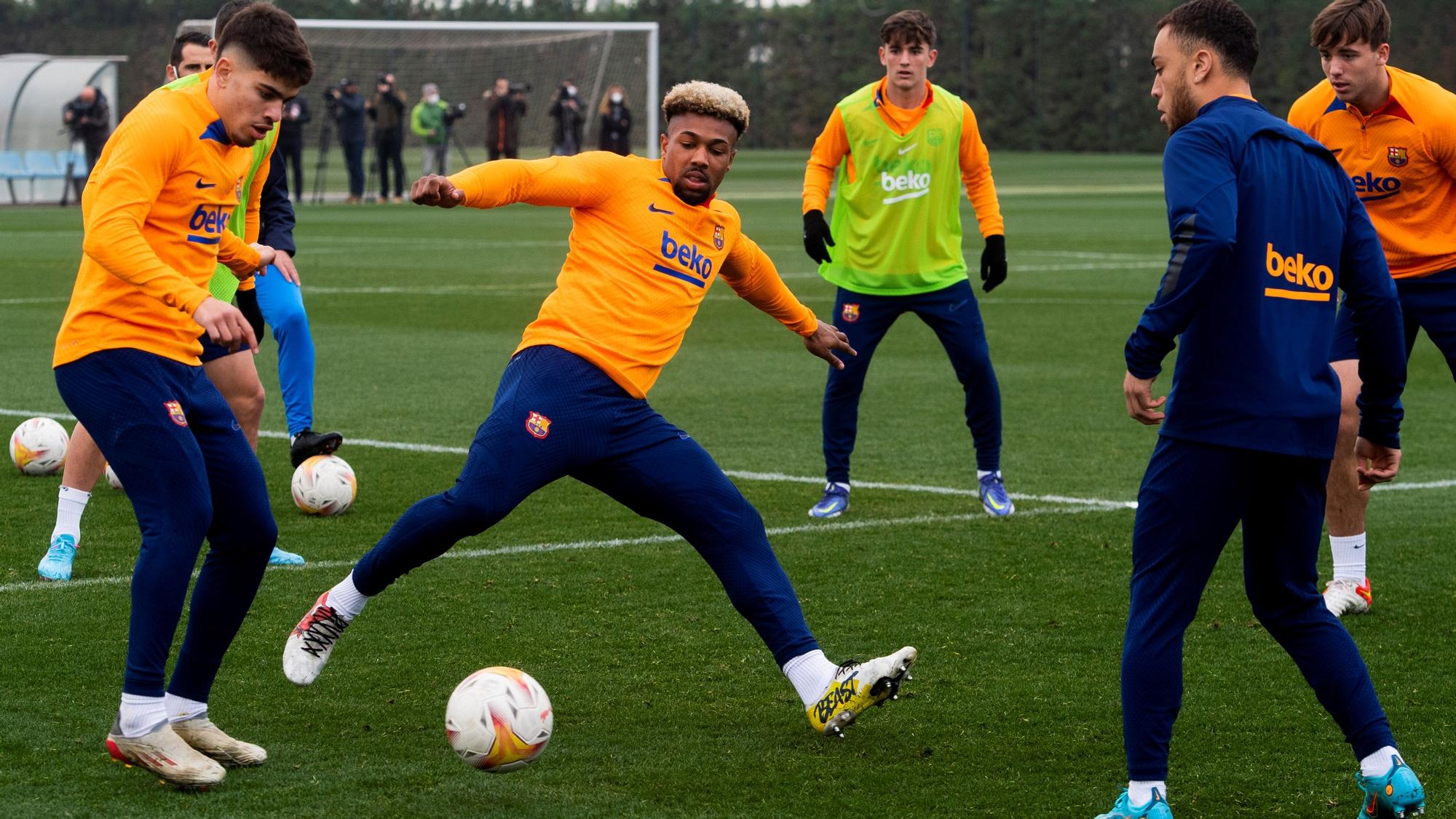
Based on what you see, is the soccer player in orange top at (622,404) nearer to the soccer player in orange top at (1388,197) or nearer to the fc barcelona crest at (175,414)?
the fc barcelona crest at (175,414)

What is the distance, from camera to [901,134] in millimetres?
8555

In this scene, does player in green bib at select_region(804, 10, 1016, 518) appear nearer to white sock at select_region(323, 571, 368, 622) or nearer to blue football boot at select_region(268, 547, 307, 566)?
blue football boot at select_region(268, 547, 307, 566)

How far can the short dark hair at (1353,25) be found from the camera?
20.1 feet

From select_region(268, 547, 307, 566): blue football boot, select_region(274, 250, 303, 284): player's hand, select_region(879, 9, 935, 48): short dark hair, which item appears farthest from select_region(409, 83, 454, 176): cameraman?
select_region(274, 250, 303, 284): player's hand

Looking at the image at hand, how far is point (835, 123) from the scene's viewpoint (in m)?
8.62

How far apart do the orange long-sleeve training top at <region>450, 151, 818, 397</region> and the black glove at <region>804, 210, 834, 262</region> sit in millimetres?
2654

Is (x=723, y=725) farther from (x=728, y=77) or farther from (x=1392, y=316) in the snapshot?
(x=728, y=77)

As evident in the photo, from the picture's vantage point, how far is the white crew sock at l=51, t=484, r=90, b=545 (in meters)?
7.08

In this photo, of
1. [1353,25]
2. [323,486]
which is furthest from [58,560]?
[1353,25]

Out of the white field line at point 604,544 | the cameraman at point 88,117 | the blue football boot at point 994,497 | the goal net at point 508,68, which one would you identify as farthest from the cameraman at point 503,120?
the white field line at point 604,544

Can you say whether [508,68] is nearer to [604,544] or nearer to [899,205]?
[899,205]

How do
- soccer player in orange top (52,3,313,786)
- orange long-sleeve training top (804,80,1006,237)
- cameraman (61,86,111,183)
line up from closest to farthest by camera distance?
1. soccer player in orange top (52,3,313,786)
2. orange long-sleeve training top (804,80,1006,237)
3. cameraman (61,86,111,183)

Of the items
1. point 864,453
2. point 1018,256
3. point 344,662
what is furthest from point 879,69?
point 344,662

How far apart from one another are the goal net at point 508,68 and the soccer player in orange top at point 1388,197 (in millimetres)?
35996
